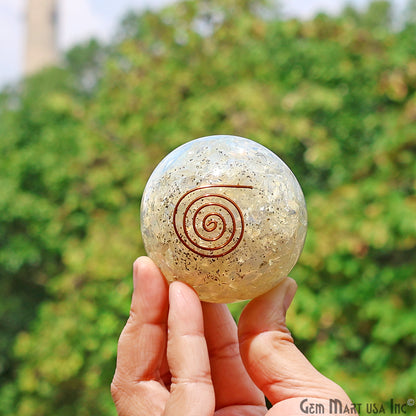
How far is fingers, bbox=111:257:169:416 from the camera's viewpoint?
2.22 m

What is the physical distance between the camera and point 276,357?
208 cm

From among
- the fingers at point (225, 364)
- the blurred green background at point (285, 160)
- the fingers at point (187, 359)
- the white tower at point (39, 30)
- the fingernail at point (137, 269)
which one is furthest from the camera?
the white tower at point (39, 30)

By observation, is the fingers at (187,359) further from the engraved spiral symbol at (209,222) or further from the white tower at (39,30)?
the white tower at (39,30)

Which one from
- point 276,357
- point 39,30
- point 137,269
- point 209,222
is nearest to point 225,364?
point 276,357

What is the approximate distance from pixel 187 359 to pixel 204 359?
0.07m

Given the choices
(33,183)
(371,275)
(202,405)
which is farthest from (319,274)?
(33,183)

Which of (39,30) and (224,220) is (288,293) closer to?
(224,220)

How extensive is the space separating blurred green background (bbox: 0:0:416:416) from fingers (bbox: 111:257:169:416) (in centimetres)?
307

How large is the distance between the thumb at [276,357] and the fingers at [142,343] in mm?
399

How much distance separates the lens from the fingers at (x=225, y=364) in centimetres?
245

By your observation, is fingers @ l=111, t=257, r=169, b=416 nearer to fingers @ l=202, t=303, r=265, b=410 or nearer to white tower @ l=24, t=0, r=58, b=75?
fingers @ l=202, t=303, r=265, b=410

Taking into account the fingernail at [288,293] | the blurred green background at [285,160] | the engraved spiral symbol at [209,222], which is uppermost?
the blurred green background at [285,160]

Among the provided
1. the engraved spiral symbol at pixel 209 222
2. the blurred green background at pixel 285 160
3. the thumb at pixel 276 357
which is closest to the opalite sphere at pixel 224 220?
the engraved spiral symbol at pixel 209 222

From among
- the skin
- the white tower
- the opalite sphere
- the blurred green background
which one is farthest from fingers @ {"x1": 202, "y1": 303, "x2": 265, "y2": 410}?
the white tower
